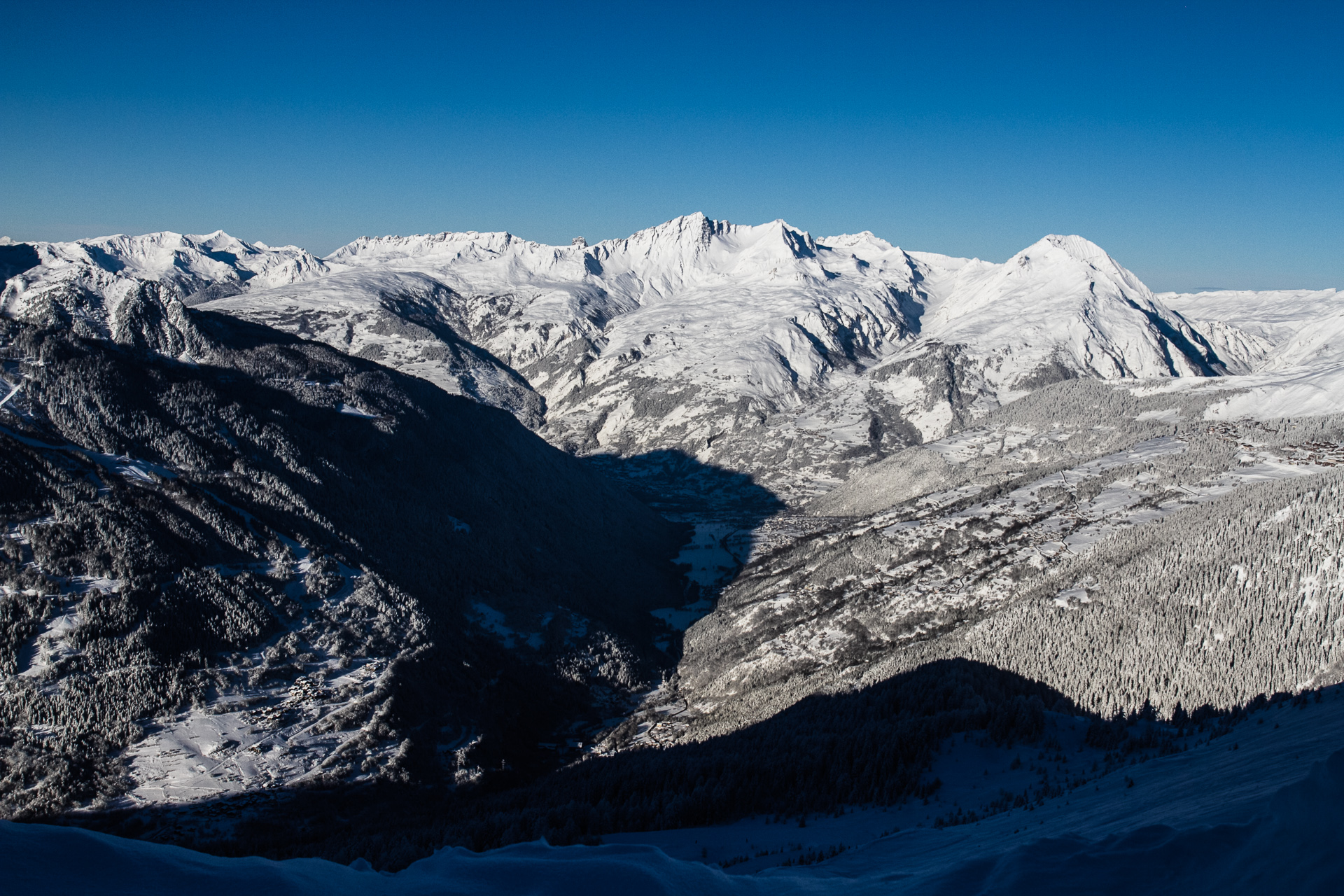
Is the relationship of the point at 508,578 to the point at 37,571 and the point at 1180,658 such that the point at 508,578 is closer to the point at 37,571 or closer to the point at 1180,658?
the point at 37,571

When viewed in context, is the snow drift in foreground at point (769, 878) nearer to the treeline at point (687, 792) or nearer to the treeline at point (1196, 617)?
the treeline at point (687, 792)

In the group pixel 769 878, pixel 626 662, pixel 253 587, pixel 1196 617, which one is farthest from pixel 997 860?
pixel 626 662

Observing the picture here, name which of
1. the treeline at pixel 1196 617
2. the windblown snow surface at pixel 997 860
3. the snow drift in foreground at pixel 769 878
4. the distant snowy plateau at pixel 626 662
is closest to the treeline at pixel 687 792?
the distant snowy plateau at pixel 626 662

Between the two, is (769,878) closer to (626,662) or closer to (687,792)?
(687,792)

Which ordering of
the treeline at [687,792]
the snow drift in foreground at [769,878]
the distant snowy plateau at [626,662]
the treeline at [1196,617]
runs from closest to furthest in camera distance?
the snow drift in foreground at [769,878] → the distant snowy plateau at [626,662] → the treeline at [687,792] → the treeline at [1196,617]

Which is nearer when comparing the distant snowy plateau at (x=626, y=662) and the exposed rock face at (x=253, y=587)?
the distant snowy plateau at (x=626, y=662)

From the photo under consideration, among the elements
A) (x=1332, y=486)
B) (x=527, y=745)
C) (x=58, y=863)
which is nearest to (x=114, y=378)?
(x=527, y=745)

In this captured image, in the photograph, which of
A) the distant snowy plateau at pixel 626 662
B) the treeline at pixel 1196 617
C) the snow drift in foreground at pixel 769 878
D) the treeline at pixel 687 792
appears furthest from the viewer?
the treeline at pixel 1196 617

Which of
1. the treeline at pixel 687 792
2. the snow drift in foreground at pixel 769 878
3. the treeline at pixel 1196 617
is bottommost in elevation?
the treeline at pixel 687 792
